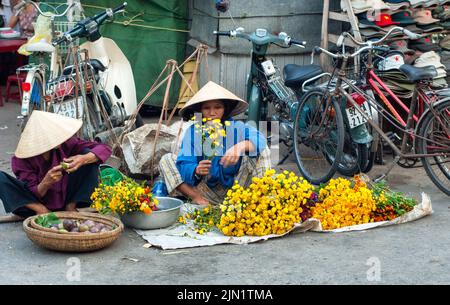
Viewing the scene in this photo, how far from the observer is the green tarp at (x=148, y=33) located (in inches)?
354

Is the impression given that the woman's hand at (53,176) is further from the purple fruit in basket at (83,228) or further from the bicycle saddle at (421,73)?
the bicycle saddle at (421,73)

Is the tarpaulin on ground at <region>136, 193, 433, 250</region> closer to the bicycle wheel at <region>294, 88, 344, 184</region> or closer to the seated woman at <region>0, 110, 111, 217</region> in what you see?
the seated woman at <region>0, 110, 111, 217</region>

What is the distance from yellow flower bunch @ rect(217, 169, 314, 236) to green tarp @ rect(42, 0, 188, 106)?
Result: 3.97 meters

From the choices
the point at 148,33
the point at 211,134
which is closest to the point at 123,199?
the point at 211,134

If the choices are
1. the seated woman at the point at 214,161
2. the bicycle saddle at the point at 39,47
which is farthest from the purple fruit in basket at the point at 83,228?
the bicycle saddle at the point at 39,47

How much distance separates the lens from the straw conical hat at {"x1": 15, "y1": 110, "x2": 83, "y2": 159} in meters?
5.38

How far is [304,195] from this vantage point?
541 centimetres

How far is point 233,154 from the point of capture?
564cm

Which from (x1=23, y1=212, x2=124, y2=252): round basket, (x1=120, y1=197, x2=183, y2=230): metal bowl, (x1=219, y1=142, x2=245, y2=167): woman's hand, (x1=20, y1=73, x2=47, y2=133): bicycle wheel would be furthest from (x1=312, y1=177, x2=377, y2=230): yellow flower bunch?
(x1=20, y1=73, x2=47, y2=133): bicycle wheel

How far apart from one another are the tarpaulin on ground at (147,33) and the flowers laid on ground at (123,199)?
3.76 meters

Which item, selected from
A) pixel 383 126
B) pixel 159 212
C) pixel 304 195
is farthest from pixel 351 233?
pixel 383 126

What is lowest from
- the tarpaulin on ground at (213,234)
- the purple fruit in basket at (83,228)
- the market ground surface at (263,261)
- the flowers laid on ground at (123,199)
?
the market ground surface at (263,261)

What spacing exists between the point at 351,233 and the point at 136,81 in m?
4.32

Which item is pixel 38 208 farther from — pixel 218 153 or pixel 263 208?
pixel 263 208
